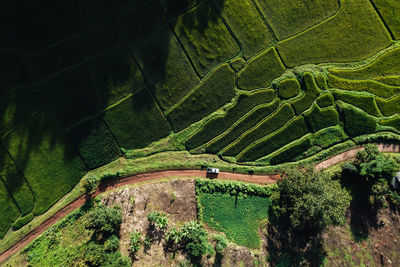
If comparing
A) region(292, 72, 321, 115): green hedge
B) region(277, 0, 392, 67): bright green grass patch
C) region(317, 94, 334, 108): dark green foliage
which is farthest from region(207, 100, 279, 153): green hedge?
region(277, 0, 392, 67): bright green grass patch

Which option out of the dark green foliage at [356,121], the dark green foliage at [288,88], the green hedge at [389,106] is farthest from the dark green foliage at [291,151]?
the green hedge at [389,106]

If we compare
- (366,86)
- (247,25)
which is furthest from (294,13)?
(366,86)

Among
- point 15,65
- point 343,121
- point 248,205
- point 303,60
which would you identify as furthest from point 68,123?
point 343,121

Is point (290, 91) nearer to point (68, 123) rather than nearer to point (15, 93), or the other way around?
point (68, 123)

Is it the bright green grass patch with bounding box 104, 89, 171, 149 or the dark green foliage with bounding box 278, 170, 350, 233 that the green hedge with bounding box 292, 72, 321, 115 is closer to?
the dark green foliage with bounding box 278, 170, 350, 233

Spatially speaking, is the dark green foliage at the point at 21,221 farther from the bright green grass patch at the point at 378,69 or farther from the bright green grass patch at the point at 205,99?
the bright green grass patch at the point at 378,69

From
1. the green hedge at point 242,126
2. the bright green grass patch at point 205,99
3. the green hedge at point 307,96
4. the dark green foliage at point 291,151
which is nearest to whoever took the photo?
the dark green foliage at point 291,151
